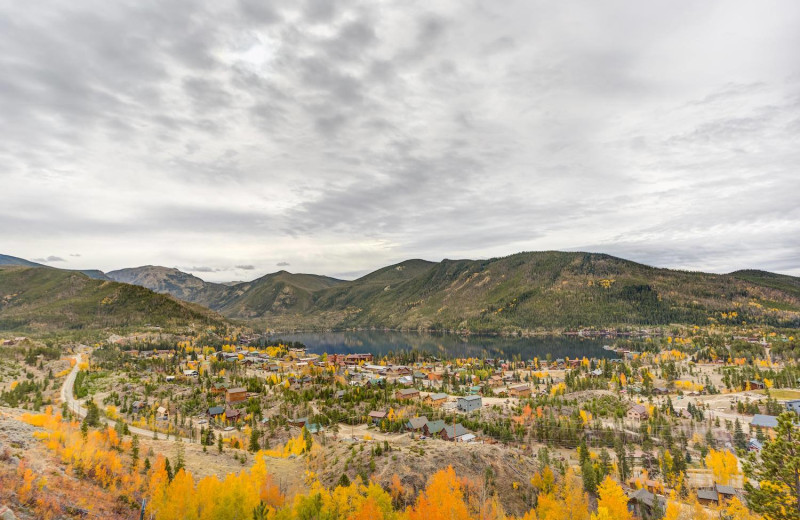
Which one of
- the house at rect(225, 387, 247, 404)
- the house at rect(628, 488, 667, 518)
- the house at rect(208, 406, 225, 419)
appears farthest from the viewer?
the house at rect(225, 387, 247, 404)

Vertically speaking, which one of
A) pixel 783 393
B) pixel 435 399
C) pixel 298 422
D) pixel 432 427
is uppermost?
pixel 783 393

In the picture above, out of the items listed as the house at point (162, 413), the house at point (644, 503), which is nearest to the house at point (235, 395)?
the house at point (162, 413)

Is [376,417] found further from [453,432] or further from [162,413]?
[162,413]

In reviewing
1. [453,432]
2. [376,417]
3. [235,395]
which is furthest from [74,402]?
[453,432]

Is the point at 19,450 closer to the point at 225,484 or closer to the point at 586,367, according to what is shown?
the point at 225,484

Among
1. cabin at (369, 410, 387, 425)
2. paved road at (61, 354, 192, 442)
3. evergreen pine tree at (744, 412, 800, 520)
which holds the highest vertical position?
evergreen pine tree at (744, 412, 800, 520)

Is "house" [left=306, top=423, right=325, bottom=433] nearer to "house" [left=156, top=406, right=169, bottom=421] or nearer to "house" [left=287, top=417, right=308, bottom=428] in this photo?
"house" [left=287, top=417, right=308, bottom=428]

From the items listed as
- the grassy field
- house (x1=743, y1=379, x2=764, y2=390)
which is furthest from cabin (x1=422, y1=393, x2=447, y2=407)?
house (x1=743, y1=379, x2=764, y2=390)
